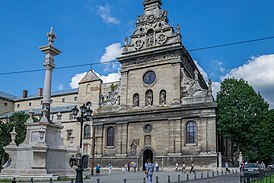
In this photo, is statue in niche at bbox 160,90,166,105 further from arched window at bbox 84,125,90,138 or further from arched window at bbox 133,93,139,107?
arched window at bbox 84,125,90,138

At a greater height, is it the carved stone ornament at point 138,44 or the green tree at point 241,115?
the carved stone ornament at point 138,44

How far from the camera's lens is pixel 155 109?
39469 millimetres

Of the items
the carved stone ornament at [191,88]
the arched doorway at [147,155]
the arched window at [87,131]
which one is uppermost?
the carved stone ornament at [191,88]

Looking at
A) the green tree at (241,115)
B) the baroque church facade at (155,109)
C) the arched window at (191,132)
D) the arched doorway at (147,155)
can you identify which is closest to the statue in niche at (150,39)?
the baroque church facade at (155,109)

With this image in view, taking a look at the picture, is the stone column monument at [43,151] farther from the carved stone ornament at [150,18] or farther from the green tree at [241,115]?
the carved stone ornament at [150,18]

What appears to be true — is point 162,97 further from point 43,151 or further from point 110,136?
point 43,151

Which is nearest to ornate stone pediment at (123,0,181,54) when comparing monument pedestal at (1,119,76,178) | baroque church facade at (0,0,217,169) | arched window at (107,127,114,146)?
baroque church facade at (0,0,217,169)

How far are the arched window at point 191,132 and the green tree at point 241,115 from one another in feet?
9.66

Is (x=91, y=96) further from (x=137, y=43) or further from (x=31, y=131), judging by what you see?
(x=31, y=131)

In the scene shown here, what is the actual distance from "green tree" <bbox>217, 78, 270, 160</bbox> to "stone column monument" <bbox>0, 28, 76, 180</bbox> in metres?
21.2

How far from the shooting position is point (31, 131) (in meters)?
21.0

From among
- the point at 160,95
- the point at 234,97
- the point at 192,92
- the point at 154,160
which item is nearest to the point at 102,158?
the point at 154,160

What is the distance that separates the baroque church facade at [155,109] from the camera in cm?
3653

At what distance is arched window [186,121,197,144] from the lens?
36.7 meters
